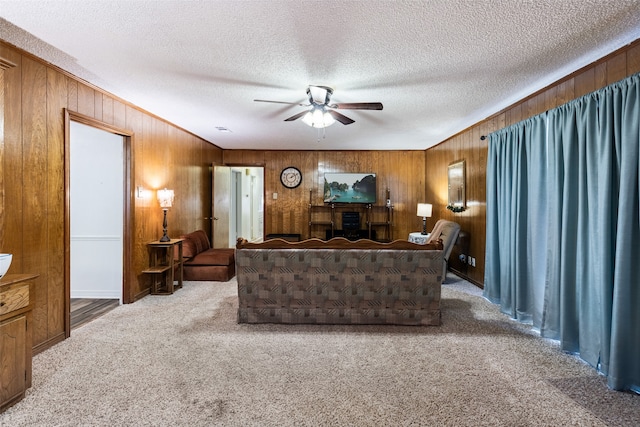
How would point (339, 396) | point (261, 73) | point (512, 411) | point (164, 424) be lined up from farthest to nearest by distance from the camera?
1. point (261, 73)
2. point (339, 396)
3. point (512, 411)
4. point (164, 424)

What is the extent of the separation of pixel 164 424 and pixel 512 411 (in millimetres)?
2013

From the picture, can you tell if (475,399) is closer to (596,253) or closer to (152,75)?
(596,253)

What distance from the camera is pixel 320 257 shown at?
3.07 metres

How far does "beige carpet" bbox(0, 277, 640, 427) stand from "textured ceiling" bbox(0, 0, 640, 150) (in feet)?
7.91

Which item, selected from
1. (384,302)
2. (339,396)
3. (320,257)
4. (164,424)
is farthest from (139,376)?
(384,302)

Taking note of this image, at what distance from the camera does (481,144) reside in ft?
15.0

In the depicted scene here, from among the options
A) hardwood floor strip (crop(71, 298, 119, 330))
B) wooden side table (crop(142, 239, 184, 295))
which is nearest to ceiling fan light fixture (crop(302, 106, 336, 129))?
A: wooden side table (crop(142, 239, 184, 295))

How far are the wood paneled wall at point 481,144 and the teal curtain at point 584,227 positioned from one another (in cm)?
18

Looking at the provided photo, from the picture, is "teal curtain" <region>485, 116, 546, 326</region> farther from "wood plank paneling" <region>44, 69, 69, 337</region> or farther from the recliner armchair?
"wood plank paneling" <region>44, 69, 69, 337</region>

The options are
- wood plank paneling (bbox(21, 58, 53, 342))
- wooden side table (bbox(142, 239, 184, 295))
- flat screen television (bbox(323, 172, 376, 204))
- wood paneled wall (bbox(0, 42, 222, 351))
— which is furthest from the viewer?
flat screen television (bbox(323, 172, 376, 204))

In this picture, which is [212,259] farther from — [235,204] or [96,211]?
[235,204]

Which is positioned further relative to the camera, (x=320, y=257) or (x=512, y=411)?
(x=320, y=257)

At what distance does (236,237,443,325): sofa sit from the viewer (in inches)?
121

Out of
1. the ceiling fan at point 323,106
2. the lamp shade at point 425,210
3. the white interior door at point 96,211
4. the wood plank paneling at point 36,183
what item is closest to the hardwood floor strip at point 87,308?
the white interior door at point 96,211
